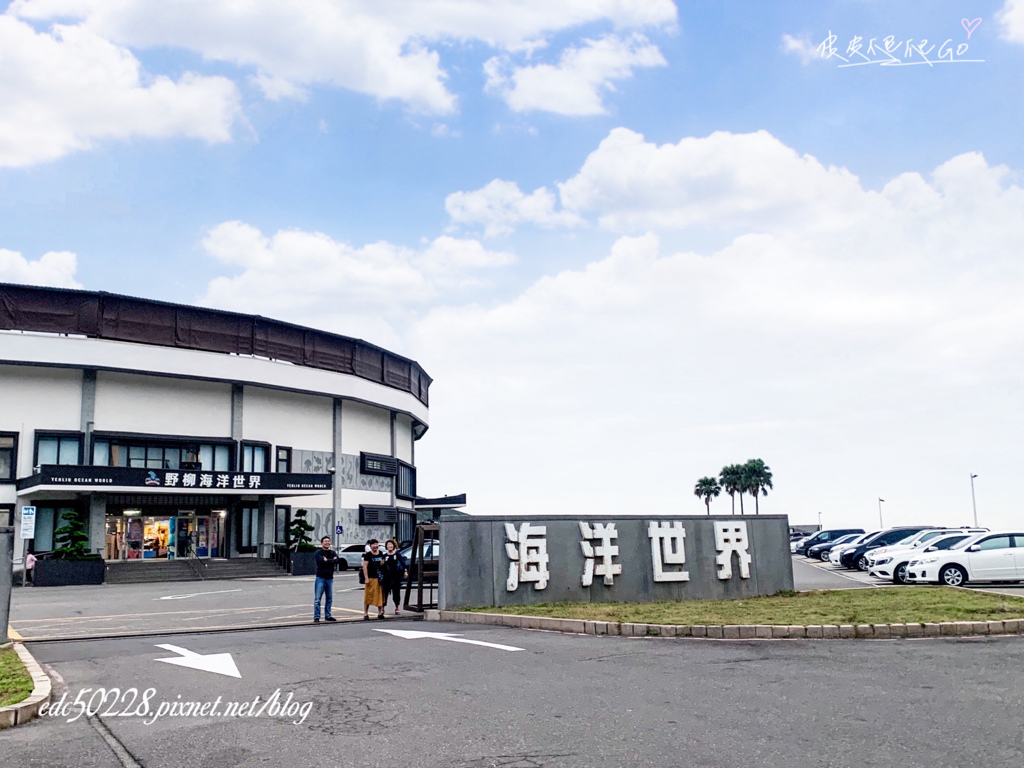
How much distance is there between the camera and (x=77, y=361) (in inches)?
1697

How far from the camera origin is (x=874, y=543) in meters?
37.4

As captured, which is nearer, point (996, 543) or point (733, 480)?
point (996, 543)

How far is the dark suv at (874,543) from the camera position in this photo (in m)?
36.7

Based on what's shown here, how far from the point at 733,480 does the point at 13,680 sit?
4190 inches

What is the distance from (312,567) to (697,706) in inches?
1587

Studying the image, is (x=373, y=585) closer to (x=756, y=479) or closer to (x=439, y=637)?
(x=439, y=637)

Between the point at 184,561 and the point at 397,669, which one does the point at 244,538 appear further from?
the point at 397,669

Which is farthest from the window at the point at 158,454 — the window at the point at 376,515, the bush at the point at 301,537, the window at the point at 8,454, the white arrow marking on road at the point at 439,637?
the white arrow marking on road at the point at 439,637

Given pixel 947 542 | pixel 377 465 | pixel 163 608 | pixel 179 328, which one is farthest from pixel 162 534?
pixel 947 542

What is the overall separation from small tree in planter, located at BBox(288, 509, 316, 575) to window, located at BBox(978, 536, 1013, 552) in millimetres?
30958

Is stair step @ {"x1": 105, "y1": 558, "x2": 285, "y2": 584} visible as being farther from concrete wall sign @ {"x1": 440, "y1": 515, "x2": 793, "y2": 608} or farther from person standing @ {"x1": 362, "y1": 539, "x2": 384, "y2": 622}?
concrete wall sign @ {"x1": 440, "y1": 515, "x2": 793, "y2": 608}

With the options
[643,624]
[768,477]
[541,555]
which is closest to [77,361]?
[541,555]

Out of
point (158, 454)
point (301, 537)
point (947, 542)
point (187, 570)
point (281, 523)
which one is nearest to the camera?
point (947, 542)

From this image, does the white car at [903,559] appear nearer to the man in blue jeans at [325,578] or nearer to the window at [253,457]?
the man in blue jeans at [325,578]
